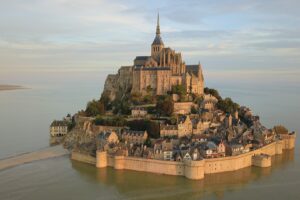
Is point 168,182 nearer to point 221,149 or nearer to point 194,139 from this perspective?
point 221,149

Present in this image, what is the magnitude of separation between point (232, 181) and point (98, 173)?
31.0 ft

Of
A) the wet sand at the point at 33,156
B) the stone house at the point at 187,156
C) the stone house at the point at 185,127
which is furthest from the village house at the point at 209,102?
the wet sand at the point at 33,156

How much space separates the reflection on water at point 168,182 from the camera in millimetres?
23547

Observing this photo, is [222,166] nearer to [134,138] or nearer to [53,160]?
[134,138]

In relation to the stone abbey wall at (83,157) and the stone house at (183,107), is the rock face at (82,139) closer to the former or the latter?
the stone abbey wall at (83,157)

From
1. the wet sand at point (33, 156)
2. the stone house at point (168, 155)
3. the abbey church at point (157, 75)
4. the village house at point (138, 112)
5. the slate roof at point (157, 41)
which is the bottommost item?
the wet sand at point (33, 156)

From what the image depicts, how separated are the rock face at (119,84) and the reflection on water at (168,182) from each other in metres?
14.6

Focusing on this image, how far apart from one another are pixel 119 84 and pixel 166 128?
13.4 meters

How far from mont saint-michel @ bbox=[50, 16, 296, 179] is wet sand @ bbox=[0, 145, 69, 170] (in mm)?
1243

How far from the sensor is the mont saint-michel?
2752 centimetres

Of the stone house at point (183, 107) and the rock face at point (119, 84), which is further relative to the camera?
the rock face at point (119, 84)

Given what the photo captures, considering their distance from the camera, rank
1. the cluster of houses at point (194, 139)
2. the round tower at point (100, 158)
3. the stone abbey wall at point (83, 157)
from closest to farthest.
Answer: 1. the cluster of houses at point (194, 139)
2. the round tower at point (100, 158)
3. the stone abbey wall at point (83, 157)

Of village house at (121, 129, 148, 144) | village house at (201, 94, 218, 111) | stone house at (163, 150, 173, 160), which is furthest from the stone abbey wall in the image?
village house at (201, 94, 218, 111)

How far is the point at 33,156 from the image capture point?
31062 mm
